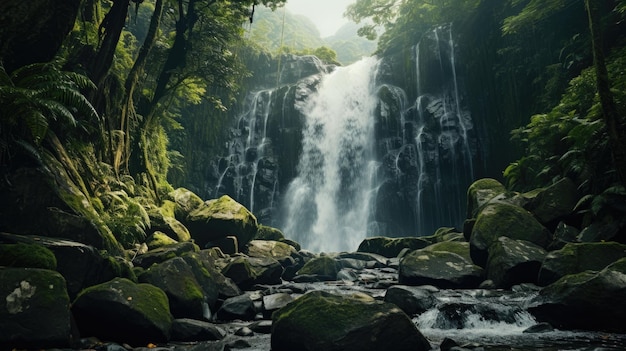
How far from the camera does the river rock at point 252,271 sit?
391 inches

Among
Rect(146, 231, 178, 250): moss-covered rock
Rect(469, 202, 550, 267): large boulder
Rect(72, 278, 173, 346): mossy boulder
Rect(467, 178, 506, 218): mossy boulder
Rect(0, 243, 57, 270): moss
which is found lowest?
Rect(72, 278, 173, 346): mossy boulder

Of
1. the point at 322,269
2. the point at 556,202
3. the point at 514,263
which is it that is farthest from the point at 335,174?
the point at 514,263

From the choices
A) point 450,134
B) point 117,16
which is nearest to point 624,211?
point 117,16

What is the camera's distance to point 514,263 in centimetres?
Result: 823

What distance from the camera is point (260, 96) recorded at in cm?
3084

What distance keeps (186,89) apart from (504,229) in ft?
43.2

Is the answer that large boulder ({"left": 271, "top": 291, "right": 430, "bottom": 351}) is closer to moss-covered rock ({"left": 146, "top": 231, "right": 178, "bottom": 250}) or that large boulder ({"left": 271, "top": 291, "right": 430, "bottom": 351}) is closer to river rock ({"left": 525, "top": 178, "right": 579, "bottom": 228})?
moss-covered rock ({"left": 146, "top": 231, "right": 178, "bottom": 250})

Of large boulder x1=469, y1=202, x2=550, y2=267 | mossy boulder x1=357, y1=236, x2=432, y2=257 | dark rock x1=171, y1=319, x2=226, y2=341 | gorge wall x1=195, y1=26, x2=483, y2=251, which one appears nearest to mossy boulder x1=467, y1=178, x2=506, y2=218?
large boulder x1=469, y1=202, x2=550, y2=267

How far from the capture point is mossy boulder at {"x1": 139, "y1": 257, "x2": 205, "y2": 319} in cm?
643

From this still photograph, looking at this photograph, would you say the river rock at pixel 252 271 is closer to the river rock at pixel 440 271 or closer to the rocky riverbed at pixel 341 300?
the rocky riverbed at pixel 341 300

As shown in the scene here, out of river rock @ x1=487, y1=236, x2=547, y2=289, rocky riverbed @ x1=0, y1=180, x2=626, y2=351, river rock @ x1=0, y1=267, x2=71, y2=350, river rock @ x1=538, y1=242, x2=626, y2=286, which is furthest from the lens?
river rock @ x1=487, y1=236, x2=547, y2=289

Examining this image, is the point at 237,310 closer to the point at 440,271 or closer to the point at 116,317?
the point at 116,317

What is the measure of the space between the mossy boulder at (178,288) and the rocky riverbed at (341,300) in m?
0.02

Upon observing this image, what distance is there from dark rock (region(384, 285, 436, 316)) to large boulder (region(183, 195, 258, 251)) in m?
7.88
